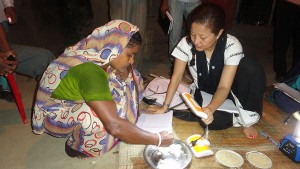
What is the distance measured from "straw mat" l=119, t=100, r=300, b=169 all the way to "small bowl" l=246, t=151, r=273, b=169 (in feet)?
0.13

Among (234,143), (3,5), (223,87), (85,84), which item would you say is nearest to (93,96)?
(85,84)

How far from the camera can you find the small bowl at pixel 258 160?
1804 mm

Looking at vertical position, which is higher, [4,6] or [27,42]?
[4,6]

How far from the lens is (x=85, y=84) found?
57.6 inches

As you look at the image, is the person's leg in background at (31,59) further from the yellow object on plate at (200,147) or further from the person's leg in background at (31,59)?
the yellow object on plate at (200,147)

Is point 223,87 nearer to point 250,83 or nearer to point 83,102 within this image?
point 250,83

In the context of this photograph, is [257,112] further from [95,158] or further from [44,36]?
[44,36]

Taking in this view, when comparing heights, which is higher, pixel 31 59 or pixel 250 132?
pixel 31 59

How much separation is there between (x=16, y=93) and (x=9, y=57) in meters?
0.35

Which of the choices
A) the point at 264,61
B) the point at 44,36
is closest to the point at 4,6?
the point at 44,36

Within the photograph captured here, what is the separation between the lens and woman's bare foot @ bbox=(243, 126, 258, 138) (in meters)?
2.16

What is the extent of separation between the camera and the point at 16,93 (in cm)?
236

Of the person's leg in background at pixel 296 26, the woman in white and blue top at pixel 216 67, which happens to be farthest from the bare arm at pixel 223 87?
the person's leg in background at pixel 296 26

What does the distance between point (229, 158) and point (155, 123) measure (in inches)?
24.5
